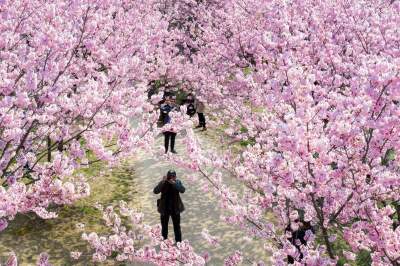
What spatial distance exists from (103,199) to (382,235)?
8454mm

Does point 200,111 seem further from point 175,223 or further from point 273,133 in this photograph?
point 273,133

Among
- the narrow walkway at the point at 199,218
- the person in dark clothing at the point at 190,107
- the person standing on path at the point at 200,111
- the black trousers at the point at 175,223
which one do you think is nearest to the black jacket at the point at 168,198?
the black trousers at the point at 175,223

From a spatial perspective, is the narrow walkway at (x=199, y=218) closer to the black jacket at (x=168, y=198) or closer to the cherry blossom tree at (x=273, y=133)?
the black jacket at (x=168, y=198)

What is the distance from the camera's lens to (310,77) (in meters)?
4.90

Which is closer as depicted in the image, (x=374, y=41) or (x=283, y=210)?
(x=283, y=210)

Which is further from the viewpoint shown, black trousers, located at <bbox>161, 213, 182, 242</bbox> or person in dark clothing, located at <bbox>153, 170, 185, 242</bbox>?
black trousers, located at <bbox>161, 213, 182, 242</bbox>

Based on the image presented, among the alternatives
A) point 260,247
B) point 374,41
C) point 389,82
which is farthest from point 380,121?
point 374,41

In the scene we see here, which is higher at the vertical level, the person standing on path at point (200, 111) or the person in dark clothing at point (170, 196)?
the person standing on path at point (200, 111)

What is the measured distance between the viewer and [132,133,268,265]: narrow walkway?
8922mm

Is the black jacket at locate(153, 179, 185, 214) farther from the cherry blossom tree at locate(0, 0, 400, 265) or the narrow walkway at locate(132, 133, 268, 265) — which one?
the cherry blossom tree at locate(0, 0, 400, 265)

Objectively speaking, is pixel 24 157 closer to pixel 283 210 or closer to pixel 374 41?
pixel 283 210

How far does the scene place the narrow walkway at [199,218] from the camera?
8.92 m

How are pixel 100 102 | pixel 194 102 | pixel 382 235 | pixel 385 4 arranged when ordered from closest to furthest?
pixel 382 235, pixel 100 102, pixel 385 4, pixel 194 102

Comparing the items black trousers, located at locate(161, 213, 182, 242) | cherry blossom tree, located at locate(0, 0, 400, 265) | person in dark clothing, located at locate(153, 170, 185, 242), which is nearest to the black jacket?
person in dark clothing, located at locate(153, 170, 185, 242)
